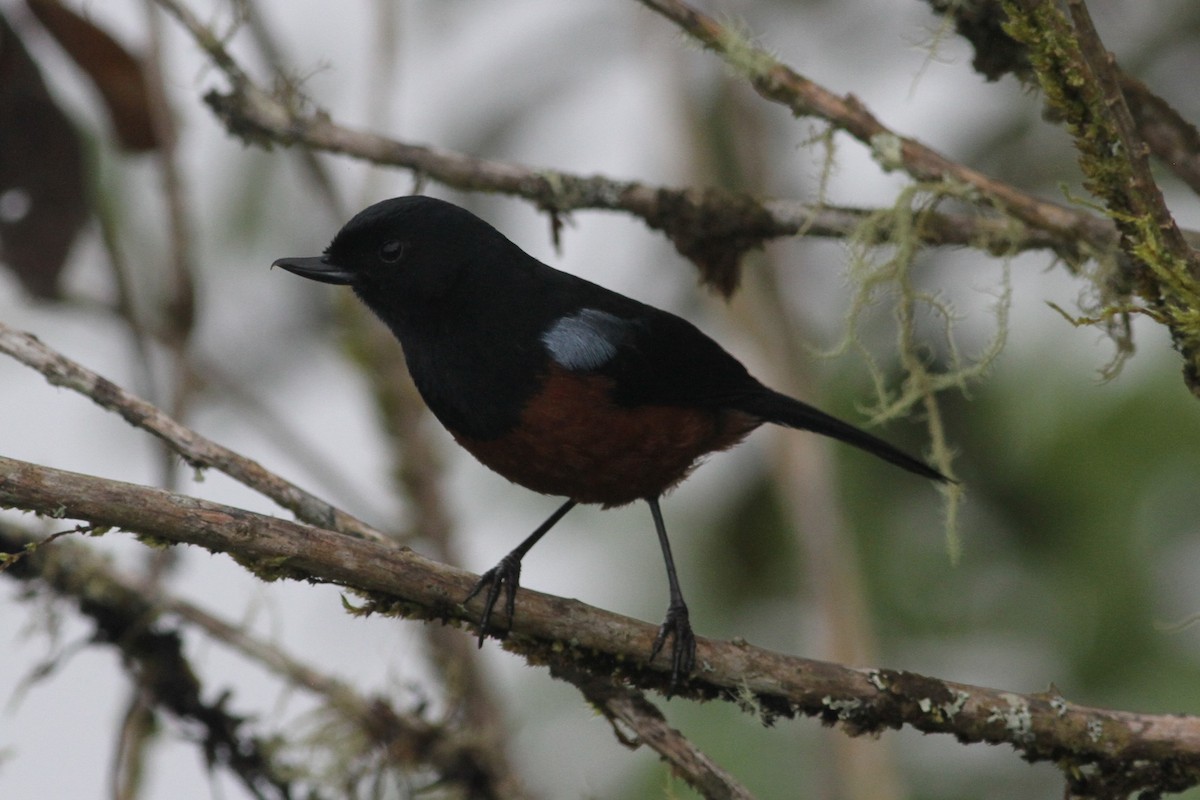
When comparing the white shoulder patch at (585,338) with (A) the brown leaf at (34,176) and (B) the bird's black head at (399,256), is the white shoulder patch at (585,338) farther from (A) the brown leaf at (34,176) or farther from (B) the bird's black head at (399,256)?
(A) the brown leaf at (34,176)

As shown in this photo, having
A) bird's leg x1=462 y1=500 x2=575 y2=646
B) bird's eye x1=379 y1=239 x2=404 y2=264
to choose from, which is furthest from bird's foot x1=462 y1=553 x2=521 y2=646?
bird's eye x1=379 y1=239 x2=404 y2=264

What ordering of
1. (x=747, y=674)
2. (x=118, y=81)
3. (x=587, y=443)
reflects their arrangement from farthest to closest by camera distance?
(x=118, y=81) < (x=587, y=443) < (x=747, y=674)

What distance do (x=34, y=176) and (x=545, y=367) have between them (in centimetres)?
145

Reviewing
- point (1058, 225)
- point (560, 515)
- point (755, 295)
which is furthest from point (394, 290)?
point (1058, 225)

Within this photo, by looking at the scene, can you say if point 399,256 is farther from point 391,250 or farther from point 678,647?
point 678,647

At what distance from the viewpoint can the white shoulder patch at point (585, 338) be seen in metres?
3.01

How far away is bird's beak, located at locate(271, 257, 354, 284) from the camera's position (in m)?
3.20

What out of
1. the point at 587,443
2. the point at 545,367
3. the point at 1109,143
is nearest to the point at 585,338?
the point at 545,367

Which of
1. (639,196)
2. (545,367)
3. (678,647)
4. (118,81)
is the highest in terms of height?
(118,81)

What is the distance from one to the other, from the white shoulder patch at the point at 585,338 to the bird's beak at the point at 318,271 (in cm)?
52

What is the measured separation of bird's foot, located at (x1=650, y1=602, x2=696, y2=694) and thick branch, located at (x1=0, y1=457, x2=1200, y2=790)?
0.07 feet

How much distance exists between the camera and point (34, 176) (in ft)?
11.2

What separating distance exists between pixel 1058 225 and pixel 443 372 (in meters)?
1.34

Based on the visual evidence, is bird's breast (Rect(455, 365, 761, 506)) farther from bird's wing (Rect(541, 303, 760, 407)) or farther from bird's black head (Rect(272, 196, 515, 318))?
bird's black head (Rect(272, 196, 515, 318))
